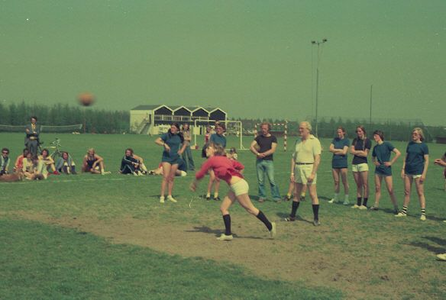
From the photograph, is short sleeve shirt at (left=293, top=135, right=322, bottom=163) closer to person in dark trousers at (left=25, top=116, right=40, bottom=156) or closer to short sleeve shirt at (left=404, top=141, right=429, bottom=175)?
short sleeve shirt at (left=404, top=141, right=429, bottom=175)

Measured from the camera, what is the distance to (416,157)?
1289cm

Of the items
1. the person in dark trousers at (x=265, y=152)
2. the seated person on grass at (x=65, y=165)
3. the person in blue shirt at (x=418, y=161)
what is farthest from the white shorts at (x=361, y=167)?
the seated person on grass at (x=65, y=165)

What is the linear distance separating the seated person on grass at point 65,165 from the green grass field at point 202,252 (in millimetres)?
7709

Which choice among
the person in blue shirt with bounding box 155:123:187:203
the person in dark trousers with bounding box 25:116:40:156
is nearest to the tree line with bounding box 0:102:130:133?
the person in dark trousers with bounding box 25:116:40:156

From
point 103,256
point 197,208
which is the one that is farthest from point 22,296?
point 197,208

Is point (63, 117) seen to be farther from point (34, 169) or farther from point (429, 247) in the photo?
point (429, 247)

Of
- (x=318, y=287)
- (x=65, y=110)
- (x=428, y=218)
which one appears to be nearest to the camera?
(x=318, y=287)

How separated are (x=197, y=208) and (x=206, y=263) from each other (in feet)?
19.3

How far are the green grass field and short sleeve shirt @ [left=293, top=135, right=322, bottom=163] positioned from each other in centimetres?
148

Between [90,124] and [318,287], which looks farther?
[90,124]

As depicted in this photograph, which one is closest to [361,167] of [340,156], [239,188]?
[340,156]

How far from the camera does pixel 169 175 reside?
15.0 meters

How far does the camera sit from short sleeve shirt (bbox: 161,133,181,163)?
48.0ft

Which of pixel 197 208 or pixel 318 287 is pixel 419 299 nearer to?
pixel 318 287
